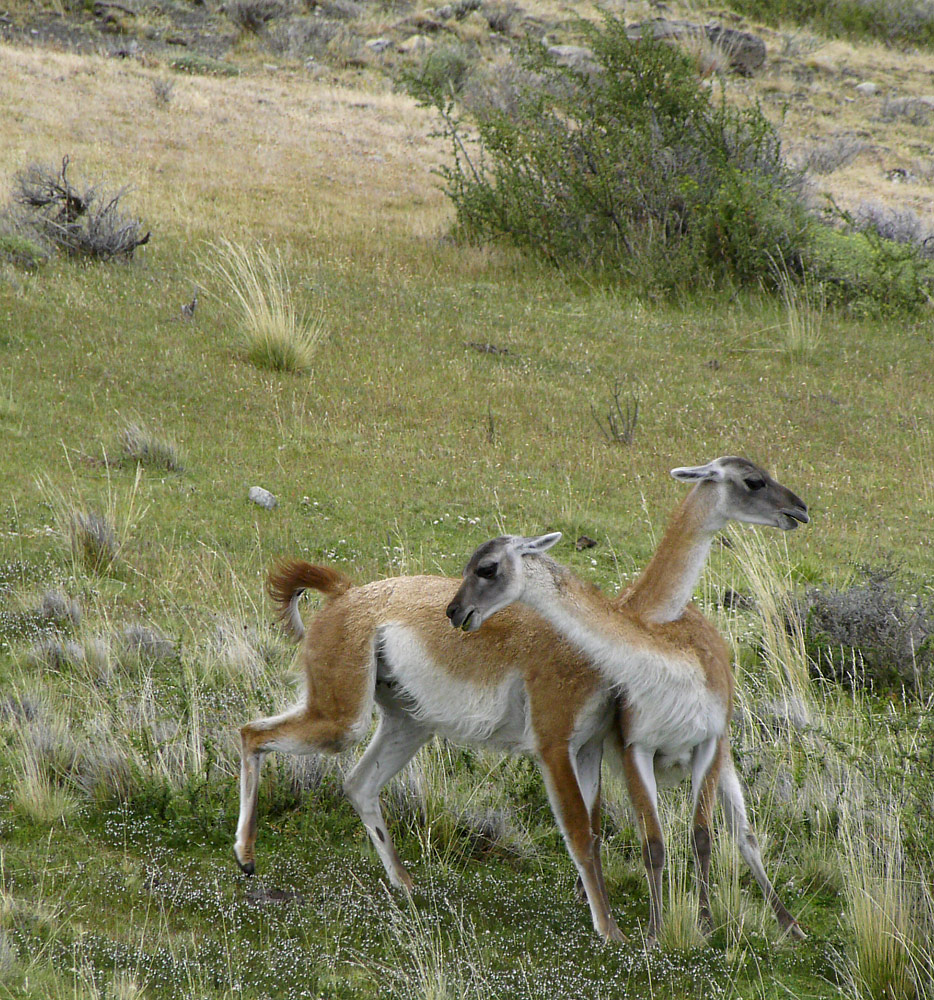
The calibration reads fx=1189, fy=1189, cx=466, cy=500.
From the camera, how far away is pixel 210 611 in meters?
7.07

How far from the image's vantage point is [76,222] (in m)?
14.4

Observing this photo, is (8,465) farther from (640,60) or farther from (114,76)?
(114,76)

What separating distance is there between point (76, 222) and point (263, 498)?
7128 millimetres

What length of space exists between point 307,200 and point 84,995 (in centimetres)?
1633

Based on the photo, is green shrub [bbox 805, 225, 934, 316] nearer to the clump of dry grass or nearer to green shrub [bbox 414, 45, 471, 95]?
the clump of dry grass

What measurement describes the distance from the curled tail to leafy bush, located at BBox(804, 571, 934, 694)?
3228 mm

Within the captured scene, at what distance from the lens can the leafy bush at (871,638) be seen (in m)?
7.04

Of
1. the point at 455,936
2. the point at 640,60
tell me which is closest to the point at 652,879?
the point at 455,936

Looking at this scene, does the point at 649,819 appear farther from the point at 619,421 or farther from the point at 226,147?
the point at 226,147

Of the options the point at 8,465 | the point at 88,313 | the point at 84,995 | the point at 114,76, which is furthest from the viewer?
the point at 114,76

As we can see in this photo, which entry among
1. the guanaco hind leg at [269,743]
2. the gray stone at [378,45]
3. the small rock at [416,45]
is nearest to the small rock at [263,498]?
the guanaco hind leg at [269,743]

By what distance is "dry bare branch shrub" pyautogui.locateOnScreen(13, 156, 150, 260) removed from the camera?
14.0m

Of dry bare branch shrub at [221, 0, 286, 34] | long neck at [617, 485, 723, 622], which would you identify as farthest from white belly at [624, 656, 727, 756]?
dry bare branch shrub at [221, 0, 286, 34]

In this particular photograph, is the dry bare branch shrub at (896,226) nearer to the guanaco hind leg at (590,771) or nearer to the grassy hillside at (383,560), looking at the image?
the grassy hillside at (383,560)
